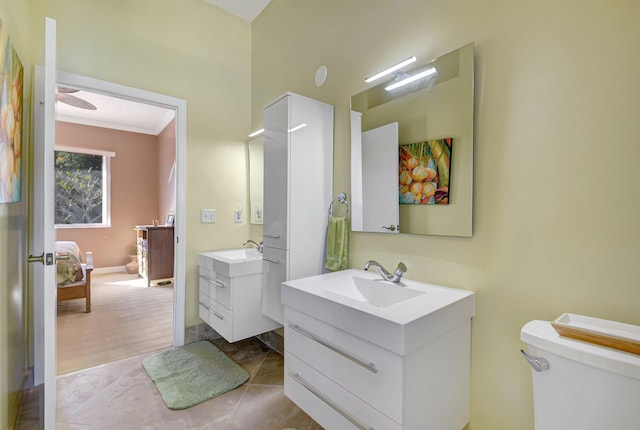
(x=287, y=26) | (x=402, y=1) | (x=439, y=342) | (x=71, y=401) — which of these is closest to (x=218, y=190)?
(x=287, y=26)

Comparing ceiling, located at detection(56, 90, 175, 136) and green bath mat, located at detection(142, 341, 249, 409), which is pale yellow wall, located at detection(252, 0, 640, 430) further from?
ceiling, located at detection(56, 90, 175, 136)

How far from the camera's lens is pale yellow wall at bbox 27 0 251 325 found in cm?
215

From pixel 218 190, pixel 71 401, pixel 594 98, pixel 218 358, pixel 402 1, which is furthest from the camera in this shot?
pixel 218 190

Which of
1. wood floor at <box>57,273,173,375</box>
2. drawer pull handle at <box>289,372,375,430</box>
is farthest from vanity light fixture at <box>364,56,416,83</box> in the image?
Result: wood floor at <box>57,273,173,375</box>

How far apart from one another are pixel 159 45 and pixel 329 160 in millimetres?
1785

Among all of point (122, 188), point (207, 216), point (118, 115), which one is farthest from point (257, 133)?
point (122, 188)

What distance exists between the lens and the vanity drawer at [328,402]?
108cm

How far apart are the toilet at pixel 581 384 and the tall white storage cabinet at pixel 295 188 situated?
123 cm

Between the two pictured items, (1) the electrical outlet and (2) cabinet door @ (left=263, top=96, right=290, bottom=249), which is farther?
(1) the electrical outlet

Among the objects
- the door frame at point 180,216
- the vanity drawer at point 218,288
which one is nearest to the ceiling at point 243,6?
the door frame at point 180,216

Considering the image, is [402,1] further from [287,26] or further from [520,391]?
[520,391]

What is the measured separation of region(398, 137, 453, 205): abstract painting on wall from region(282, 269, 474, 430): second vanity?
43 centimetres

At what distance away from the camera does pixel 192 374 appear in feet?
6.85

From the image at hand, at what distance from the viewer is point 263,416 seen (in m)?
1.69
